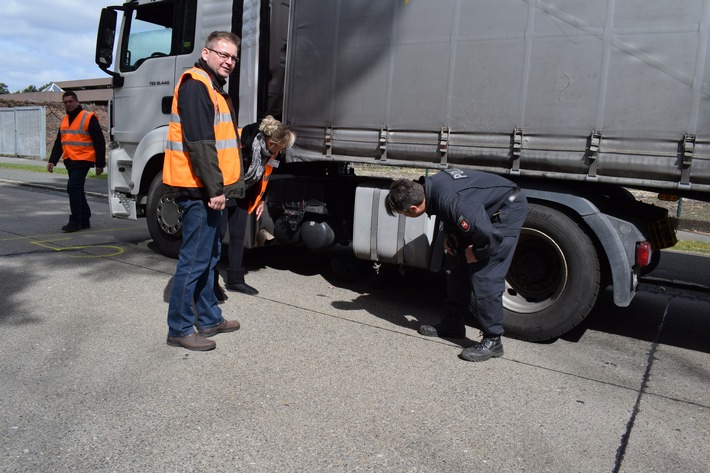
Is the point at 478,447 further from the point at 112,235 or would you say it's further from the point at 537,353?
the point at 112,235

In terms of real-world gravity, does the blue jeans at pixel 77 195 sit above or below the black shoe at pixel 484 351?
above

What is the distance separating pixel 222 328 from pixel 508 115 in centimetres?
264

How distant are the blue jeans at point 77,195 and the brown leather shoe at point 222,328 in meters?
4.71

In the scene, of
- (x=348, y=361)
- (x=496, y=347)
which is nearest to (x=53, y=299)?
(x=348, y=361)

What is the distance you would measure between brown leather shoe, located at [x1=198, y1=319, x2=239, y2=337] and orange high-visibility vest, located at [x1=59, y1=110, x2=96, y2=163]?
15.7 feet

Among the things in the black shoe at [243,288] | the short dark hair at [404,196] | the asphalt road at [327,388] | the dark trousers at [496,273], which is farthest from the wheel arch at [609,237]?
the black shoe at [243,288]

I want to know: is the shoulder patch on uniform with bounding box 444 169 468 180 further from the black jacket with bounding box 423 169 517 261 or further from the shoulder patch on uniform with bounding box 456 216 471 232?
the shoulder patch on uniform with bounding box 456 216 471 232

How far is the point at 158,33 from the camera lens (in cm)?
669

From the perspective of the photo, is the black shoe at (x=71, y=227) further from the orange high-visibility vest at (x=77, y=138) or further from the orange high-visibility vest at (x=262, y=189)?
the orange high-visibility vest at (x=262, y=189)

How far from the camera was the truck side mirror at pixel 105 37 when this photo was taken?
22.1 ft

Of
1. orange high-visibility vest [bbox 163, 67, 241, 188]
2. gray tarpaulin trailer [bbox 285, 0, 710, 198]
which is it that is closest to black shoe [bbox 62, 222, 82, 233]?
gray tarpaulin trailer [bbox 285, 0, 710, 198]

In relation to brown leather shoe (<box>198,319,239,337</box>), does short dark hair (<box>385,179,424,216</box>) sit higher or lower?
higher

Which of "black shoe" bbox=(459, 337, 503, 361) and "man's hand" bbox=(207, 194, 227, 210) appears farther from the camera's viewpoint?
"black shoe" bbox=(459, 337, 503, 361)

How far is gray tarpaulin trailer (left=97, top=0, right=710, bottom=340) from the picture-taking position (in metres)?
4.01
